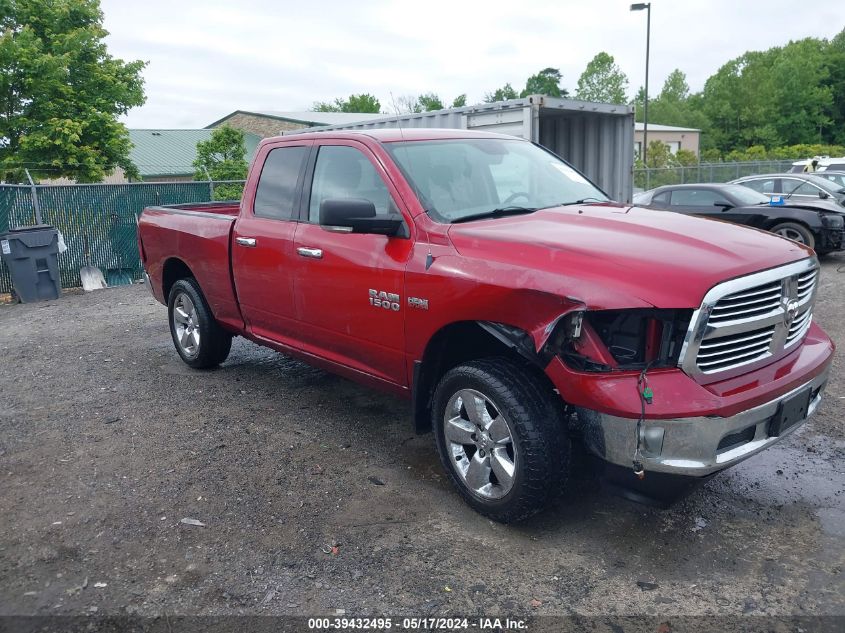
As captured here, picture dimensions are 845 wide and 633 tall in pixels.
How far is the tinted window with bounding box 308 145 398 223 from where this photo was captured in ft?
14.0

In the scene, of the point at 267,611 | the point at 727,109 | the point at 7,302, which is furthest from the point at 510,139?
the point at 727,109

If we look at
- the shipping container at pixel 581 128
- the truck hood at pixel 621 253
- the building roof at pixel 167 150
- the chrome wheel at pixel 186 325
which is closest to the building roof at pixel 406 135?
the truck hood at pixel 621 253

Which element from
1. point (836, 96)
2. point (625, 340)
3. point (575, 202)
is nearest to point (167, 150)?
point (575, 202)

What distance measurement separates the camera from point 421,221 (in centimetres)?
393

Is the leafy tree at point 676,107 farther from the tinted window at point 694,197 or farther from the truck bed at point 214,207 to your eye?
the truck bed at point 214,207

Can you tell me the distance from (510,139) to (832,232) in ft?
29.0

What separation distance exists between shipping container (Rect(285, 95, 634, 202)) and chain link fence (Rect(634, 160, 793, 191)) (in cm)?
2054

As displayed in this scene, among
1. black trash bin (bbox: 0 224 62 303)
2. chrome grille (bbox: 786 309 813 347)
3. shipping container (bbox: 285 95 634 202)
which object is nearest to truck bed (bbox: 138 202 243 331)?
chrome grille (bbox: 786 309 813 347)

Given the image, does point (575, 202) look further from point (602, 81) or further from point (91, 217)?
point (602, 81)

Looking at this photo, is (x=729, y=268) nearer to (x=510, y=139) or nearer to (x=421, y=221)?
(x=421, y=221)

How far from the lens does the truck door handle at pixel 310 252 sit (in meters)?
4.52

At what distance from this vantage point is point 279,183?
5195 millimetres

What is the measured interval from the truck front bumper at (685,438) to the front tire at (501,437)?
0.20 m

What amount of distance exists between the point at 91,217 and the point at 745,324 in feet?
41.3
